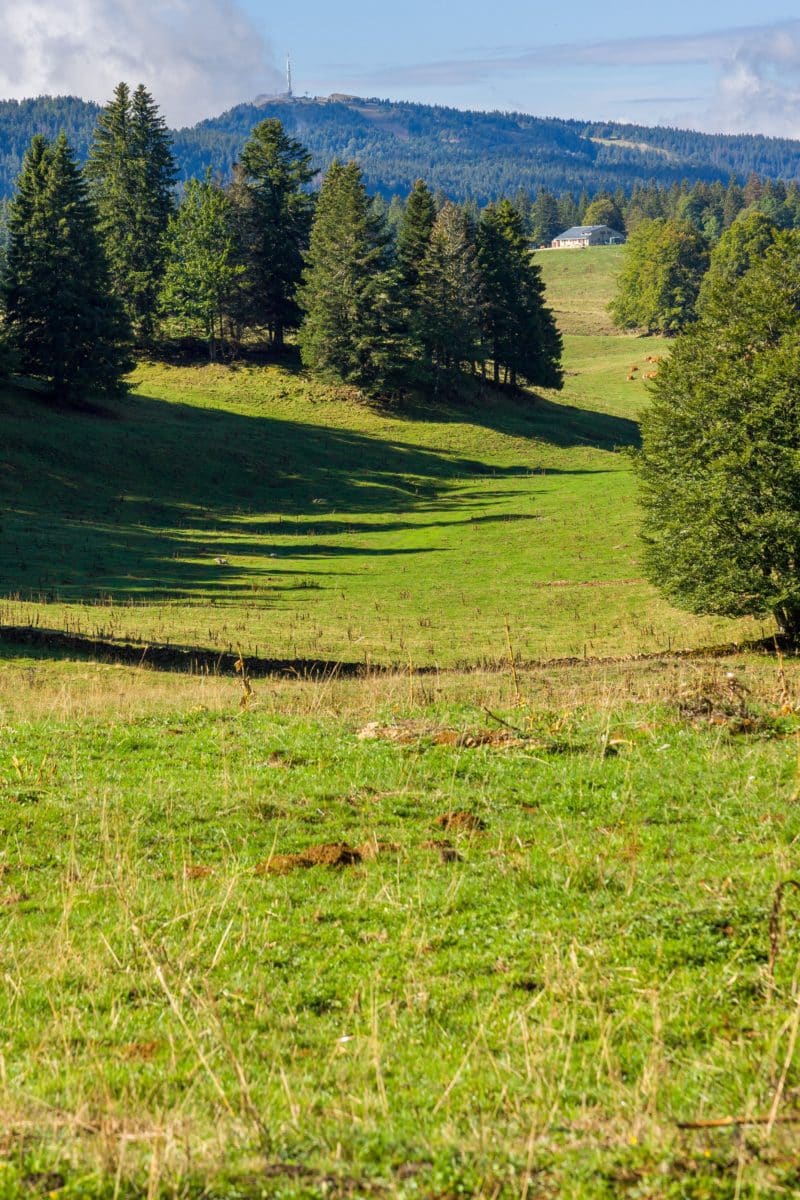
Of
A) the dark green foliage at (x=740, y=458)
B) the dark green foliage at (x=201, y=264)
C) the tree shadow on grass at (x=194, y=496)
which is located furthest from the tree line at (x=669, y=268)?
the dark green foliage at (x=740, y=458)

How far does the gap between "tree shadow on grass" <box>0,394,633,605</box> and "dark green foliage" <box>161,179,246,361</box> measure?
1314cm

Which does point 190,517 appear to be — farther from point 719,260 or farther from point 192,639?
point 719,260

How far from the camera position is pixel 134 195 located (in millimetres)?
92125

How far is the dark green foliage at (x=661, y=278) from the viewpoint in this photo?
14675cm

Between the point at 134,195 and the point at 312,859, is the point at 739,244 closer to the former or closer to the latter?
the point at 134,195

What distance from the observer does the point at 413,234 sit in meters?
91.5

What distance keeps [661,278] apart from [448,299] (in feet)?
227

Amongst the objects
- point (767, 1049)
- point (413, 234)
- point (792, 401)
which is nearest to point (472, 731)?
point (767, 1049)

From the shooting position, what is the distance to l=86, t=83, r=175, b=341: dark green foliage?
295ft

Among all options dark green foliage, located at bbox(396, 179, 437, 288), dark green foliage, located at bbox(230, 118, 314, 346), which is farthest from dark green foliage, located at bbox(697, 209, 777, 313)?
dark green foliage, located at bbox(230, 118, 314, 346)

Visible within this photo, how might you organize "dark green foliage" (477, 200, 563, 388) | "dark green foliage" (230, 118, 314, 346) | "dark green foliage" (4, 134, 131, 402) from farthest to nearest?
1. "dark green foliage" (477, 200, 563, 388)
2. "dark green foliage" (230, 118, 314, 346)
3. "dark green foliage" (4, 134, 131, 402)

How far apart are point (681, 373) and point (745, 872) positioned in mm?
31319

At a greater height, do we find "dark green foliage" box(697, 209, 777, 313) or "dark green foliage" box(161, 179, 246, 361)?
"dark green foliage" box(697, 209, 777, 313)

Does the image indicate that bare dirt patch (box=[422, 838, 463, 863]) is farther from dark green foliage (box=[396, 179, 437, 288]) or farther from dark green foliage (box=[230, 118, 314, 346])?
dark green foliage (box=[230, 118, 314, 346])
